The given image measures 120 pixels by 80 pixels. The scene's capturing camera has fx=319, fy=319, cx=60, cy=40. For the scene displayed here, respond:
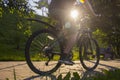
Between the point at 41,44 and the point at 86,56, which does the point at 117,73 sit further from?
the point at 86,56

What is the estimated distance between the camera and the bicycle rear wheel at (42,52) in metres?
5.77

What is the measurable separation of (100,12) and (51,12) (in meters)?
18.1

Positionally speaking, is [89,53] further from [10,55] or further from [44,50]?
[10,55]

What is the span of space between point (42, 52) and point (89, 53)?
1783 mm

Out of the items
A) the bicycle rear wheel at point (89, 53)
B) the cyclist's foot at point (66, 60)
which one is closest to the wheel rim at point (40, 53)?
the cyclist's foot at point (66, 60)

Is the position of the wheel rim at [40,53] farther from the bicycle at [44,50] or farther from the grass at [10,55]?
the grass at [10,55]

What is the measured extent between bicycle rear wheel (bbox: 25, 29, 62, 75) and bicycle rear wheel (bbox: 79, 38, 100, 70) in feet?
3.47

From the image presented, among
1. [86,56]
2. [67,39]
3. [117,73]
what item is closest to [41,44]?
[67,39]

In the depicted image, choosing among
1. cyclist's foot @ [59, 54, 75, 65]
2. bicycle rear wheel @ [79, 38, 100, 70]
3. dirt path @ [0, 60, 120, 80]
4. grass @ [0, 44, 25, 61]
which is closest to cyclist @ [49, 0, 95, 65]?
cyclist's foot @ [59, 54, 75, 65]

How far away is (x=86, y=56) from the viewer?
7297 mm

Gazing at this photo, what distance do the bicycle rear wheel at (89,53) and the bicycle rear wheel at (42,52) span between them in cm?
106

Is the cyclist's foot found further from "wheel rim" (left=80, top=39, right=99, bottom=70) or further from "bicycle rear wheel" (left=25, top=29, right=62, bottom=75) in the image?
"wheel rim" (left=80, top=39, right=99, bottom=70)

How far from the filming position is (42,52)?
5961 mm

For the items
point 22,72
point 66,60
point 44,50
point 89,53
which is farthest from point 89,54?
point 22,72
